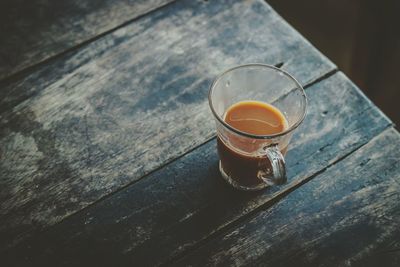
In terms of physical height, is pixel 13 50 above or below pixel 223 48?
above

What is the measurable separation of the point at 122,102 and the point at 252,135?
1.28 ft

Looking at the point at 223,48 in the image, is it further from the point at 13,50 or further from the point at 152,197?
the point at 13,50

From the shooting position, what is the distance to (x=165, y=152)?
34.1 inches

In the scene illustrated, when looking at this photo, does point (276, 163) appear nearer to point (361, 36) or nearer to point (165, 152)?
point (165, 152)

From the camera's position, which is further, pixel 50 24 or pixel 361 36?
pixel 361 36

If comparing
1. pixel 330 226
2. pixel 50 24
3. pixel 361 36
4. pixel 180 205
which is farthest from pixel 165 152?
pixel 361 36

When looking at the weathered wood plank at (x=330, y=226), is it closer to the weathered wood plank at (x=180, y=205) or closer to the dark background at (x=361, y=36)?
the weathered wood plank at (x=180, y=205)

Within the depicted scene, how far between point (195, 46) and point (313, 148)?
0.41m

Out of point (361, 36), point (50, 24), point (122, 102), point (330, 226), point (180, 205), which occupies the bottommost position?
point (361, 36)

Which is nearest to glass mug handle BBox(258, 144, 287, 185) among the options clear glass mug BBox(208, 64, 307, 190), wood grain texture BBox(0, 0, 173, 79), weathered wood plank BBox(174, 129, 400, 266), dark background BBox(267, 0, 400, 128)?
clear glass mug BBox(208, 64, 307, 190)

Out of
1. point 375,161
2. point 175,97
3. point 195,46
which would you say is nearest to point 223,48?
point 195,46

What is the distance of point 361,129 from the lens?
891 millimetres

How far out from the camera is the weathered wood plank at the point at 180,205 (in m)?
0.75

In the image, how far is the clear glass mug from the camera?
2.32 feet
